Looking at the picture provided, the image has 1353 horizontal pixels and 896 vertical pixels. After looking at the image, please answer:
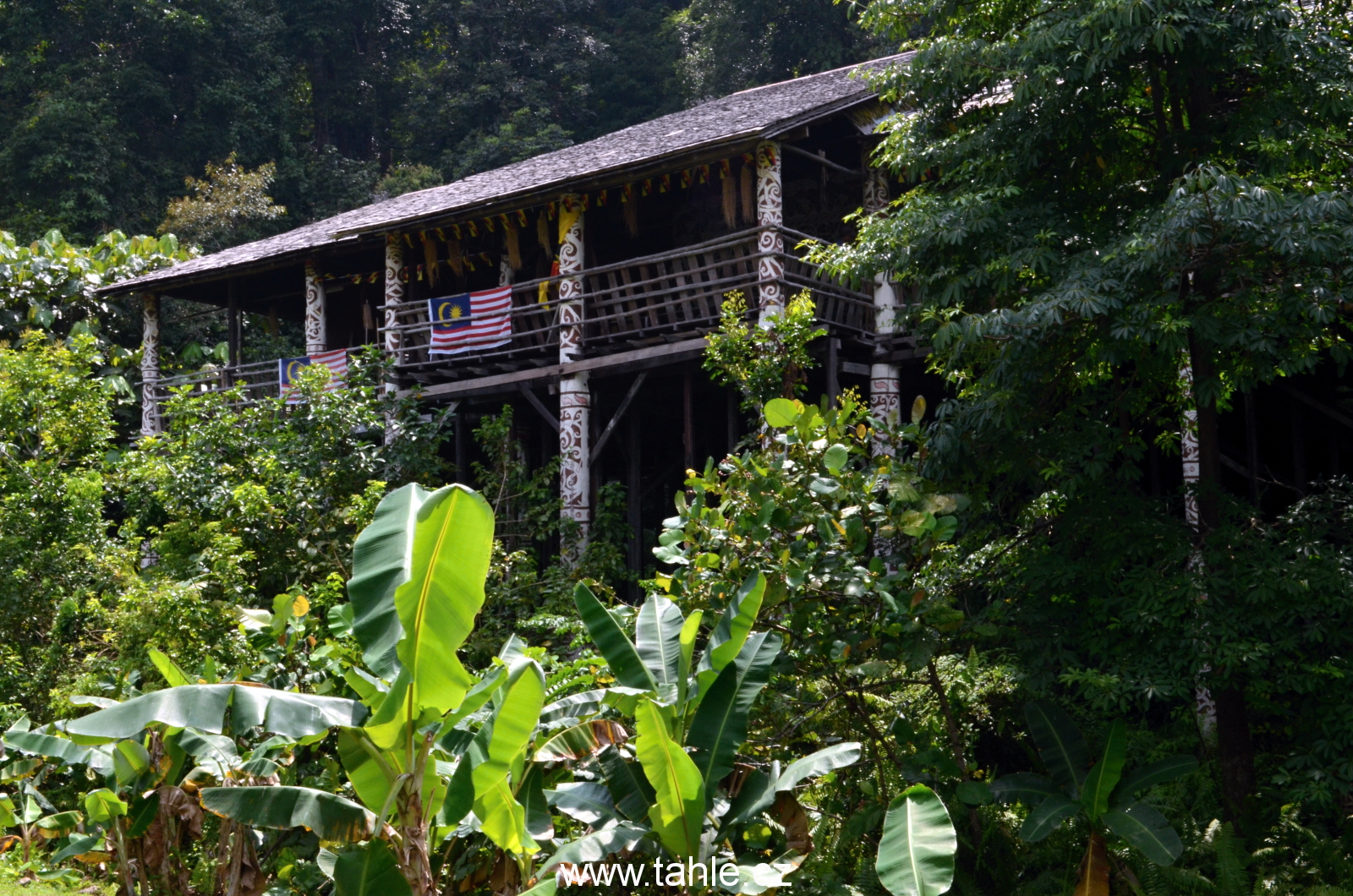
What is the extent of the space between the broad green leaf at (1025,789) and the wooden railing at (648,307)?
232 inches

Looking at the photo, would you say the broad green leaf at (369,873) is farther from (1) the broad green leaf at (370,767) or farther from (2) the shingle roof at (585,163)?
(2) the shingle roof at (585,163)

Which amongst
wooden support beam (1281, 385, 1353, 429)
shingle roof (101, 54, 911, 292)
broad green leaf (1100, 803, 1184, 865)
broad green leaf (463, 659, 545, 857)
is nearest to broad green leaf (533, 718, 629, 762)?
broad green leaf (463, 659, 545, 857)

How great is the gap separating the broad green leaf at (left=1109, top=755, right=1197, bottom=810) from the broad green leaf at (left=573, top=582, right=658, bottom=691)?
2575 mm

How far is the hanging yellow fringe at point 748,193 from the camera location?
1280 centimetres

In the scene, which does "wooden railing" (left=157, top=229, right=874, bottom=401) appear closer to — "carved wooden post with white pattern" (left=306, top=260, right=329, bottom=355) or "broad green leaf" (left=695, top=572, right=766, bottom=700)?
"carved wooden post with white pattern" (left=306, top=260, right=329, bottom=355)

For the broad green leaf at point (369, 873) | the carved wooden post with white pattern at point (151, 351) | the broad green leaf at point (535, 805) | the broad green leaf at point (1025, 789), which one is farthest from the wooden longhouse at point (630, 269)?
the broad green leaf at point (369, 873)

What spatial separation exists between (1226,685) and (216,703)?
16.2ft

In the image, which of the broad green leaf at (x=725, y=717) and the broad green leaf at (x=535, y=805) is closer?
the broad green leaf at (x=725, y=717)

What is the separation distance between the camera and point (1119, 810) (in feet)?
19.9

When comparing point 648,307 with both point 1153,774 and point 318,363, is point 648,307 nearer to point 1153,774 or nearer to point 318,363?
point 318,363

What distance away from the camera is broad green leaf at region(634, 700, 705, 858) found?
493 cm

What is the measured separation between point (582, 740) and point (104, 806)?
2847mm

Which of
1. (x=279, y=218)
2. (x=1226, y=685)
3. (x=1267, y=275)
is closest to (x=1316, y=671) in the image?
(x=1226, y=685)

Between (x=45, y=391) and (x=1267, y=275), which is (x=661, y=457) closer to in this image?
(x=45, y=391)
